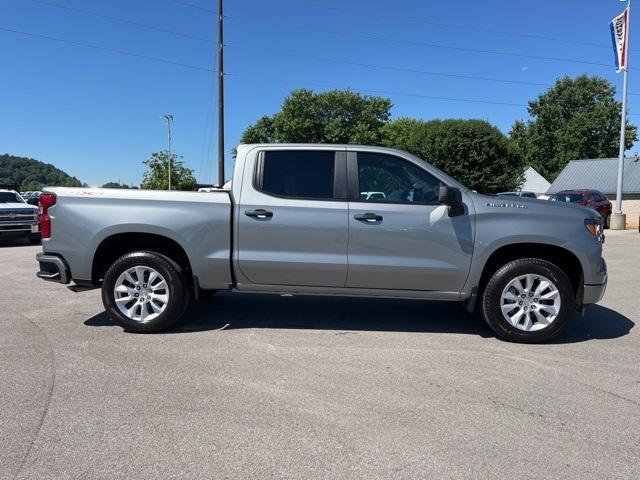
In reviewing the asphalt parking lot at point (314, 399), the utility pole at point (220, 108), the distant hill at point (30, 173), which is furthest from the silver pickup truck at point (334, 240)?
the distant hill at point (30, 173)

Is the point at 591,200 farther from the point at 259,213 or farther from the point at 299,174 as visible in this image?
the point at 259,213

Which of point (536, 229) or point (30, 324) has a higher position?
point (536, 229)

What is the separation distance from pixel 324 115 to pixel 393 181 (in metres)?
57.4

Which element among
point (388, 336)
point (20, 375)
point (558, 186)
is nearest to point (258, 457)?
point (20, 375)

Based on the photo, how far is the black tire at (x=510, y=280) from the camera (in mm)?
5176

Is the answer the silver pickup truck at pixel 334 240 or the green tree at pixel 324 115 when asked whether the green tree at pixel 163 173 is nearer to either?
the green tree at pixel 324 115

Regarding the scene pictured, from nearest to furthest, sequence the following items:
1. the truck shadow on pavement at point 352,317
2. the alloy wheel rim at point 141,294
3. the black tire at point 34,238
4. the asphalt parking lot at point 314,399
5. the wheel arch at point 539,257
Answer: the asphalt parking lot at point 314,399
the wheel arch at point 539,257
the alloy wheel rim at point 141,294
the truck shadow on pavement at point 352,317
the black tire at point 34,238

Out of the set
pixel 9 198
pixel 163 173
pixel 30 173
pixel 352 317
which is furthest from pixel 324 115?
pixel 30 173

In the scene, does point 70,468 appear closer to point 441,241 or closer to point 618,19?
point 441,241

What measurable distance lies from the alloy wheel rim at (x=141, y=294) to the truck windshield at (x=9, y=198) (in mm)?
12780

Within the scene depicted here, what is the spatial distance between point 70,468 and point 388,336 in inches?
132

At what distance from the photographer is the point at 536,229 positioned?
A: 5.14 metres

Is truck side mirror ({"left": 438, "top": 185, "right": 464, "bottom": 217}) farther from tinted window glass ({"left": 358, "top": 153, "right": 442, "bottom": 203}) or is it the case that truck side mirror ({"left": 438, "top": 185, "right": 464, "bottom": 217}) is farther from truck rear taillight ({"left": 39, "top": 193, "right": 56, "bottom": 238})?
truck rear taillight ({"left": 39, "top": 193, "right": 56, "bottom": 238})

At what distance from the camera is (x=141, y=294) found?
214 inches
